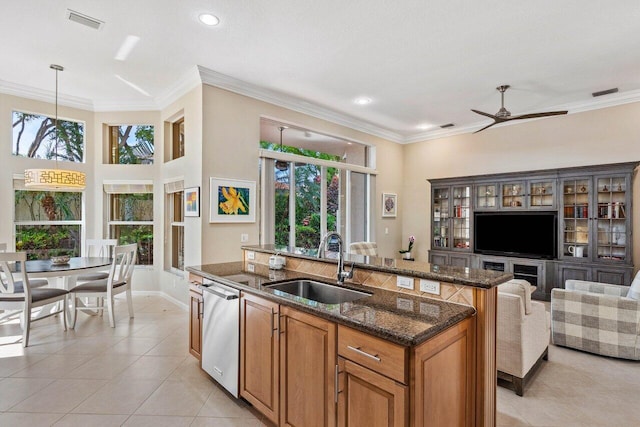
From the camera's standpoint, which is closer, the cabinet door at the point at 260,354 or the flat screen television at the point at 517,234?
the cabinet door at the point at 260,354

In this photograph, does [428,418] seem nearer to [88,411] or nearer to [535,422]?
[535,422]

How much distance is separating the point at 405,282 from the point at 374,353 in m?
0.66

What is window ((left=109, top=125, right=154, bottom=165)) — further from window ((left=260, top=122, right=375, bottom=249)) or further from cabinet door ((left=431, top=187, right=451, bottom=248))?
cabinet door ((left=431, top=187, right=451, bottom=248))

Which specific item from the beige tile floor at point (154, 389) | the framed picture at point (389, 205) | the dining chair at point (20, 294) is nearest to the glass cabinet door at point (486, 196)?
the framed picture at point (389, 205)

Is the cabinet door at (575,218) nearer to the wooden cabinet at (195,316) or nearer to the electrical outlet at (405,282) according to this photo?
the electrical outlet at (405,282)

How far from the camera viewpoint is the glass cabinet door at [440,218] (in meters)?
6.58

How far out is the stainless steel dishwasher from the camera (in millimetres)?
2342

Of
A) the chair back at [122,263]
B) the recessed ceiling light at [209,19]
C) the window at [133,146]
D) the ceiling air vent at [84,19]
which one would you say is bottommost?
the chair back at [122,263]

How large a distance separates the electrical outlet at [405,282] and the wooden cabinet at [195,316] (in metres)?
1.66

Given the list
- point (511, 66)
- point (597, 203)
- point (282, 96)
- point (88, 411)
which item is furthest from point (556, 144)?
point (88, 411)

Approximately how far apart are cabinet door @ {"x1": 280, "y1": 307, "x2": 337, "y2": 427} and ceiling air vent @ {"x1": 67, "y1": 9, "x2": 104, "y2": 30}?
3.31 m

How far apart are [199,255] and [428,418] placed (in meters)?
3.55

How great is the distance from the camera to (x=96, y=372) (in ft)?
9.39

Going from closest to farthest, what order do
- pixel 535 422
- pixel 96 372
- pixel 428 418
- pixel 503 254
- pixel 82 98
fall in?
pixel 428 418
pixel 535 422
pixel 96 372
pixel 82 98
pixel 503 254
